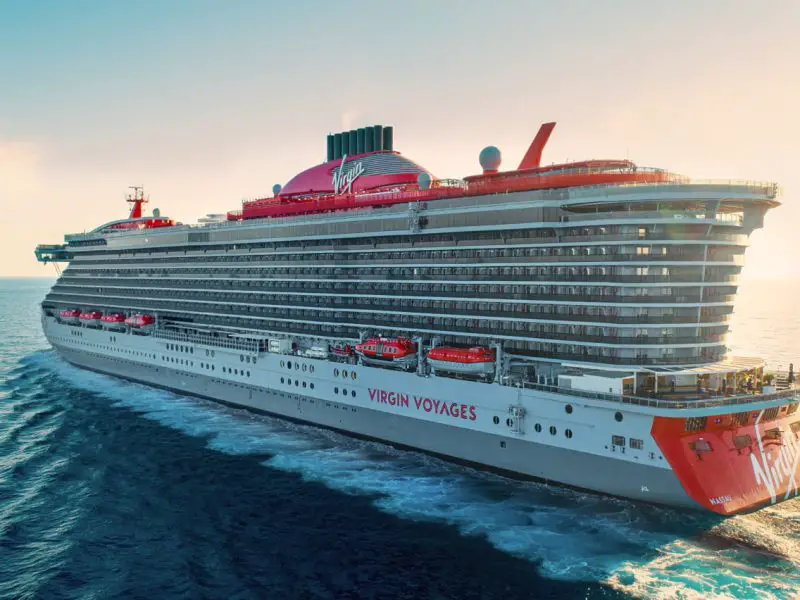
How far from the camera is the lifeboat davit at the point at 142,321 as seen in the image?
52.6 meters

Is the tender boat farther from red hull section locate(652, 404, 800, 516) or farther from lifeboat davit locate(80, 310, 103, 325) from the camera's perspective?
red hull section locate(652, 404, 800, 516)

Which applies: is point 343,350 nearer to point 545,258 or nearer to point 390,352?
point 390,352

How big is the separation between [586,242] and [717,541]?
13.3 metres

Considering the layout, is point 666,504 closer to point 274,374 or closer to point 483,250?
point 483,250

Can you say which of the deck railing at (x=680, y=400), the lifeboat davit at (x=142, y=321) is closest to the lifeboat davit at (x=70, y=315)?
the lifeboat davit at (x=142, y=321)

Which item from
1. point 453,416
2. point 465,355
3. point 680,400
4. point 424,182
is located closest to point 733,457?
point 680,400

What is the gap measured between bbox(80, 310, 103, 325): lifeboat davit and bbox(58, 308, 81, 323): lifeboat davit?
96 centimetres

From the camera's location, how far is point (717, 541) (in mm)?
23828

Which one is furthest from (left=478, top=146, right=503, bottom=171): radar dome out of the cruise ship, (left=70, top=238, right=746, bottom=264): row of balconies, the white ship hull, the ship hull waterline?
the ship hull waterline

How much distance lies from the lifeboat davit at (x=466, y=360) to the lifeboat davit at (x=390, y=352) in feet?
7.46

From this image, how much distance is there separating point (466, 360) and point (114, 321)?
38332 millimetres

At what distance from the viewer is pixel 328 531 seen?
2517 cm

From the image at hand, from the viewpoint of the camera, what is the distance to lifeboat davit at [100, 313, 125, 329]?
55.0 metres

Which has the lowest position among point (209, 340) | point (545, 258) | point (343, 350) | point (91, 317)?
point (209, 340)
